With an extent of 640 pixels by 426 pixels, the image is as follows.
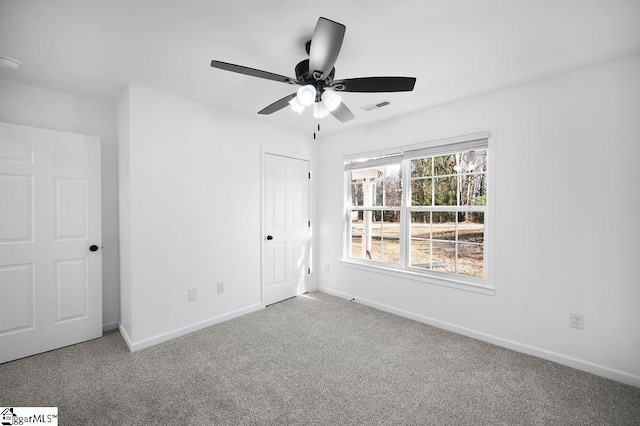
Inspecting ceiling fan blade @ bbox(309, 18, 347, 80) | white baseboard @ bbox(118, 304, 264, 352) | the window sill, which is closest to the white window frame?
the window sill

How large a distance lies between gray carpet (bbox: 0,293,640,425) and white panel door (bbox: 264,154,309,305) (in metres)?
1.06

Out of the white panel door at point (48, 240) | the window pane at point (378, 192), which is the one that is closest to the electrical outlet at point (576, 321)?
the window pane at point (378, 192)

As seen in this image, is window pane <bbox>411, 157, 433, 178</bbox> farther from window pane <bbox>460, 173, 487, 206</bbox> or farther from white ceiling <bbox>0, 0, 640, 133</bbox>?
white ceiling <bbox>0, 0, 640, 133</bbox>

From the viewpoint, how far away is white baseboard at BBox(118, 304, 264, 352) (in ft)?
8.79

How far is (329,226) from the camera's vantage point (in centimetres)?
439

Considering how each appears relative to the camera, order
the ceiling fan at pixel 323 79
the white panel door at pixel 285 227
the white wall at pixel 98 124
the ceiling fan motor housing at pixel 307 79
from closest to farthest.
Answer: the ceiling fan at pixel 323 79, the ceiling fan motor housing at pixel 307 79, the white wall at pixel 98 124, the white panel door at pixel 285 227

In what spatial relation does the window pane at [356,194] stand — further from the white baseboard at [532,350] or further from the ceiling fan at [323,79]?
the ceiling fan at [323,79]

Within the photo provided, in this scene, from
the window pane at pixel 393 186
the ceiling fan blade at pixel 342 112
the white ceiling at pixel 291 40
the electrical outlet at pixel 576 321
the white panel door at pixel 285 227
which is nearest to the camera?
the white ceiling at pixel 291 40

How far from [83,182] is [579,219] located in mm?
4614

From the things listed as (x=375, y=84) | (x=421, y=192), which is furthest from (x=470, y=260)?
(x=375, y=84)

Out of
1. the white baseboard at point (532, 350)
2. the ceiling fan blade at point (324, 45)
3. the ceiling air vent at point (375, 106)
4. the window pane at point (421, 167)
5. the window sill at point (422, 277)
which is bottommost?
the white baseboard at point (532, 350)

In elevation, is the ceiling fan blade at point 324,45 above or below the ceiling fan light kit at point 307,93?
above

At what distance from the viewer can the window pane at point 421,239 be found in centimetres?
340

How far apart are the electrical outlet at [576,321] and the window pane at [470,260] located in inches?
32.5
